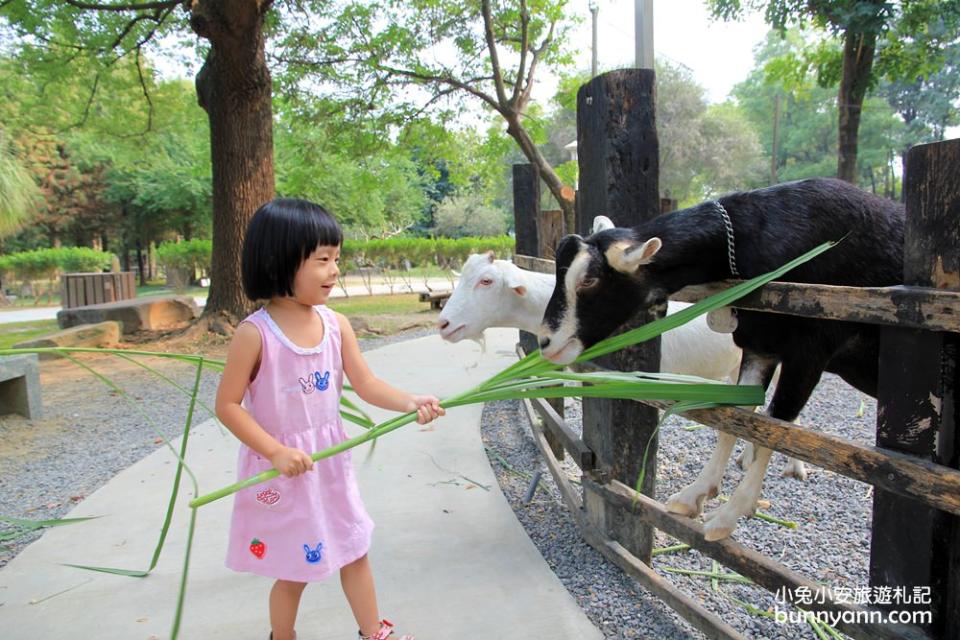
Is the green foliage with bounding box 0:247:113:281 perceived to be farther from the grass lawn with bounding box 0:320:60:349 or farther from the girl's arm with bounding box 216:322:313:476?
the girl's arm with bounding box 216:322:313:476

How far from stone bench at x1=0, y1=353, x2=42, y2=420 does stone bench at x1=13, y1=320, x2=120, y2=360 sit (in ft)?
8.17

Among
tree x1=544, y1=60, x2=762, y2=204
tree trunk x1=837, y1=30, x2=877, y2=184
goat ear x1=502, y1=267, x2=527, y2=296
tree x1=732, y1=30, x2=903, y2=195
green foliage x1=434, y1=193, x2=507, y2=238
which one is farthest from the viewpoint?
green foliage x1=434, y1=193, x2=507, y2=238

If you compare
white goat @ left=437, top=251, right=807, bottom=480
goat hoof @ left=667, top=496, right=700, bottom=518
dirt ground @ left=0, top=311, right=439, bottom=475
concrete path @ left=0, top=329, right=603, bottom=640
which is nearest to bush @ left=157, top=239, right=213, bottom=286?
dirt ground @ left=0, top=311, right=439, bottom=475

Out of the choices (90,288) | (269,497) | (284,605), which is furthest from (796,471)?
(90,288)

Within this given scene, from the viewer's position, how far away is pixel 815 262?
178cm

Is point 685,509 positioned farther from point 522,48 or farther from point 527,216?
point 522,48

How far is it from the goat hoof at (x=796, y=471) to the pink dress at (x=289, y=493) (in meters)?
2.90

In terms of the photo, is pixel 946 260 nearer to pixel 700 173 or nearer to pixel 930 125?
pixel 700 173

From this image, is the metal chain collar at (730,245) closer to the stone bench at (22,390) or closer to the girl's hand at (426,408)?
the girl's hand at (426,408)

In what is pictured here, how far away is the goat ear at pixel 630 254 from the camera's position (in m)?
1.71

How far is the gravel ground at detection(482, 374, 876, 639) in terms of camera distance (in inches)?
93.8

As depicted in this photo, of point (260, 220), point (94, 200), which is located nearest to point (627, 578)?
point (260, 220)

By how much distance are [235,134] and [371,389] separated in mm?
7953

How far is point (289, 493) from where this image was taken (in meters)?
1.83
